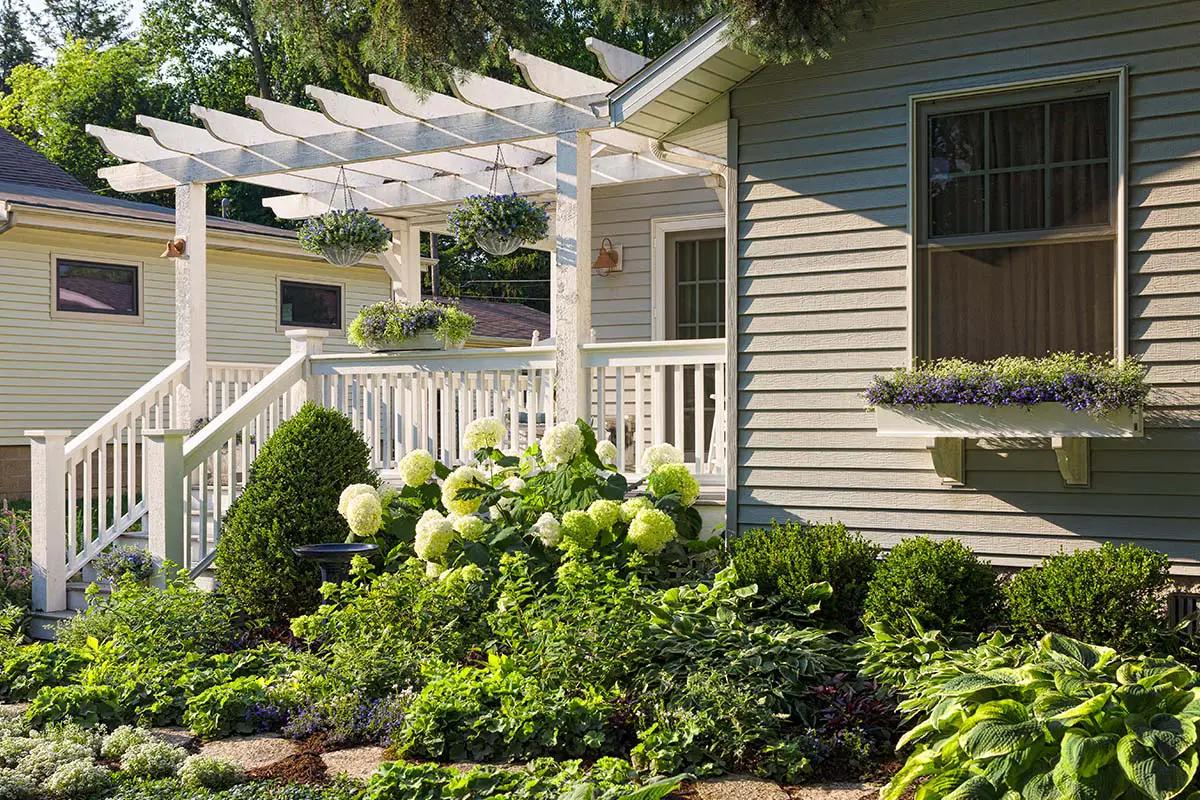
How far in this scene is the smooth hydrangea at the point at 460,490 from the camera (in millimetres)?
6754

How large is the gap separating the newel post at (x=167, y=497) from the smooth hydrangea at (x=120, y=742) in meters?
2.85

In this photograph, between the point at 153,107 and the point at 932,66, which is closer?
the point at 932,66

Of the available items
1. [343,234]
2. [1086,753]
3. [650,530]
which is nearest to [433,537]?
[650,530]

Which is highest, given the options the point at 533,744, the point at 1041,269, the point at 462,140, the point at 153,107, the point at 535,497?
the point at 153,107

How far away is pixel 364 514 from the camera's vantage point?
6785 millimetres

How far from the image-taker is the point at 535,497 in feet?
22.1

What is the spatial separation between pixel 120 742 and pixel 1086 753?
386cm

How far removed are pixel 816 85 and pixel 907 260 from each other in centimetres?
116

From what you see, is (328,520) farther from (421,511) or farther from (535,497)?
(535,497)

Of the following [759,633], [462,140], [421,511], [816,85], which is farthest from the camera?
[462,140]

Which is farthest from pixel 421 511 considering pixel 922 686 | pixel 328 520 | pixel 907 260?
pixel 922 686

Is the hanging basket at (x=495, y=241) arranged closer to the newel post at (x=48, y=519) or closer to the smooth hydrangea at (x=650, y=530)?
the smooth hydrangea at (x=650, y=530)

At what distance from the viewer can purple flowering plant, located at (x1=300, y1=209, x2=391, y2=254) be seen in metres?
9.59

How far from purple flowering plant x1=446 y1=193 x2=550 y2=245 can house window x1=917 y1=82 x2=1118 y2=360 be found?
3.24 meters
